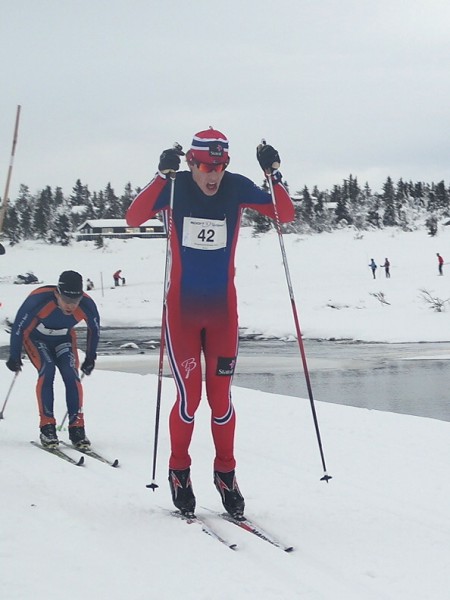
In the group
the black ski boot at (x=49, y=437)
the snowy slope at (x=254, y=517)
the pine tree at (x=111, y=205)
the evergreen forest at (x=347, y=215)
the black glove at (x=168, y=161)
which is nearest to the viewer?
the snowy slope at (x=254, y=517)

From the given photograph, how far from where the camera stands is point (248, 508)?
427 cm

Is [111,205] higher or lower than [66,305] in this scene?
higher

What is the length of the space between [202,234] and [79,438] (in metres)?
2.96

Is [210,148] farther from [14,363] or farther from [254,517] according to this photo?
[14,363]

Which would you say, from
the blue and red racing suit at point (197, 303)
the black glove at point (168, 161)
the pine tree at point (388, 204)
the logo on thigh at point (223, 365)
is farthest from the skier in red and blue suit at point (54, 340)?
the pine tree at point (388, 204)

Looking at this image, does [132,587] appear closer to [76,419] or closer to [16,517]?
[16,517]

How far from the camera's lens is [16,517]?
3.56m

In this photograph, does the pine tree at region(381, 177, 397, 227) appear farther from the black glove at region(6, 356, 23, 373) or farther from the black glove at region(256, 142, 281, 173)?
the black glove at region(256, 142, 281, 173)

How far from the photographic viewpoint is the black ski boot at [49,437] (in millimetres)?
6167

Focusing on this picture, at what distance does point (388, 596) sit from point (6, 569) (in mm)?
1552

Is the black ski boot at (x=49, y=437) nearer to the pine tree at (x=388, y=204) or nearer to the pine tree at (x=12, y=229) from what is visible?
the pine tree at (x=388, y=204)

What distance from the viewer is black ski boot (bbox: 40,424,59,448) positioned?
20.2 ft

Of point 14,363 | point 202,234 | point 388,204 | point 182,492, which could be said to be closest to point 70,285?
point 14,363

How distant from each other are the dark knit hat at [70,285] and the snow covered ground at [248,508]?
1372 mm
